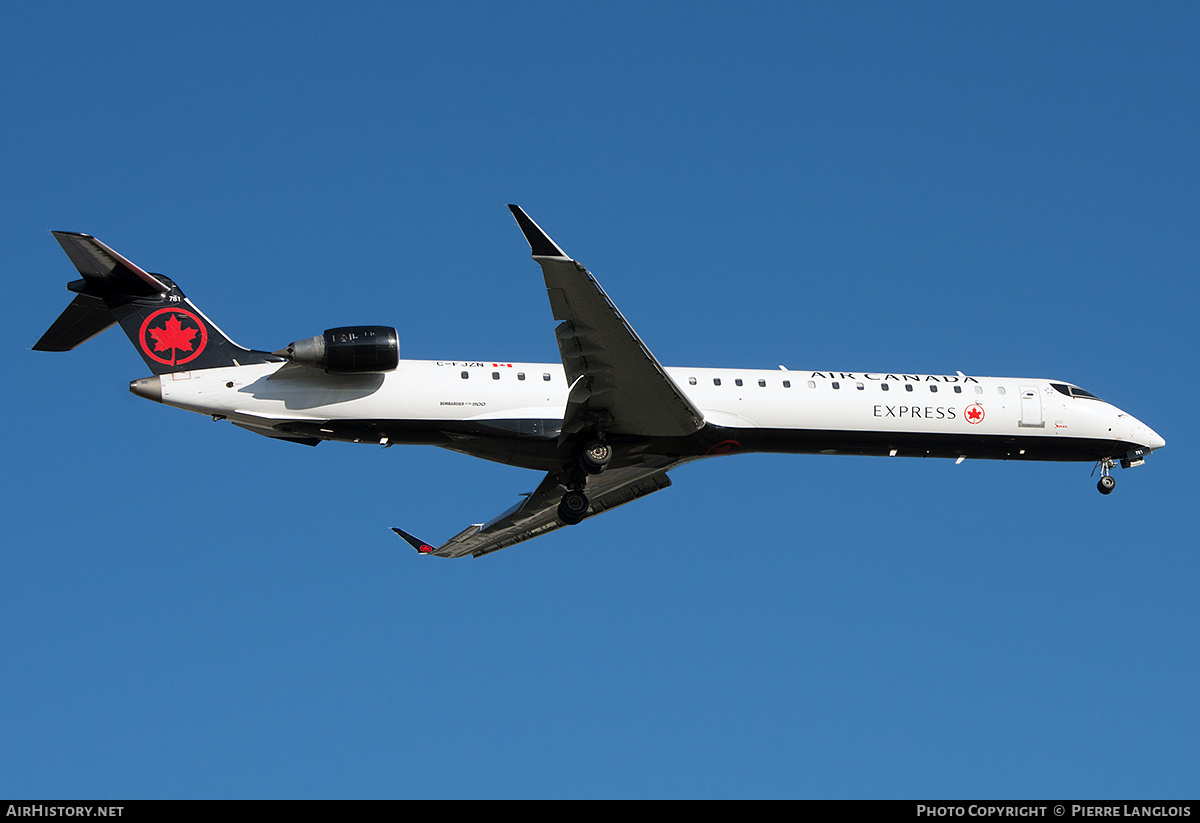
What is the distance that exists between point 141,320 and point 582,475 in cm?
919

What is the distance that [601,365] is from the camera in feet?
72.3

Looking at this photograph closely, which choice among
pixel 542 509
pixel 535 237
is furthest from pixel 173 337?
pixel 542 509

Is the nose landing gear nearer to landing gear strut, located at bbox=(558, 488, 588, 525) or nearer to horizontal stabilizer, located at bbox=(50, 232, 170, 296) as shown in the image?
landing gear strut, located at bbox=(558, 488, 588, 525)

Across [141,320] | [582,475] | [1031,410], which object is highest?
[1031,410]

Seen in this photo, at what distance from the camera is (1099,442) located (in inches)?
1061

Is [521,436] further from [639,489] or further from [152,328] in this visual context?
[152,328]

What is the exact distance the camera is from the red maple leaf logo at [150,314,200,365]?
899 inches

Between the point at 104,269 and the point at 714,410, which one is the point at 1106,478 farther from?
the point at 104,269

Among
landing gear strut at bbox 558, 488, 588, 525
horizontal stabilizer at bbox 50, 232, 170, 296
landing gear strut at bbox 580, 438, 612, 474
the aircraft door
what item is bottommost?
landing gear strut at bbox 558, 488, 588, 525

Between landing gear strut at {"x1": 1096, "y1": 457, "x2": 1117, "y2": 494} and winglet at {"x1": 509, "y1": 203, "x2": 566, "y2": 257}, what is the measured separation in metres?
14.7

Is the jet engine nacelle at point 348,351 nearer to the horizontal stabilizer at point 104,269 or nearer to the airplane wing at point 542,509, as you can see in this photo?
the horizontal stabilizer at point 104,269

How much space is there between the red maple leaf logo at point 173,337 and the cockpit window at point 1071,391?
18.7 metres

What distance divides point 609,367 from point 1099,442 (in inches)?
482

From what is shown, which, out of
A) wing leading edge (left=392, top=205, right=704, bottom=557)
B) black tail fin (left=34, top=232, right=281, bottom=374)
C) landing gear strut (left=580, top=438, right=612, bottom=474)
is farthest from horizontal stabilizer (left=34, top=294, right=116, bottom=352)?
landing gear strut (left=580, top=438, right=612, bottom=474)
